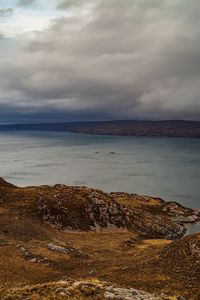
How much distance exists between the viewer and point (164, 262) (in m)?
39.2

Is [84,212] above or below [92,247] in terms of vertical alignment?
above

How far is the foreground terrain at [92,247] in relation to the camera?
2897 centimetres

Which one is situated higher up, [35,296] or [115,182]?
[35,296]

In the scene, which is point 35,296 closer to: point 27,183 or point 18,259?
point 18,259

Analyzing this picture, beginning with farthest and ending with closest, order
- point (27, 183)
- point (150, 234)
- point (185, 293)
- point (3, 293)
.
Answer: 1. point (27, 183)
2. point (150, 234)
3. point (185, 293)
4. point (3, 293)

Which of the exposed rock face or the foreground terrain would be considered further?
the exposed rock face

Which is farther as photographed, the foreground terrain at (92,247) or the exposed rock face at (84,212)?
the exposed rock face at (84,212)


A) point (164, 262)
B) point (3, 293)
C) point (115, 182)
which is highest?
point (3, 293)

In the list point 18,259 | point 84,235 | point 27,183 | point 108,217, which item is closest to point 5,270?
point 18,259

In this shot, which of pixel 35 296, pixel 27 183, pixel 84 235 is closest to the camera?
pixel 35 296

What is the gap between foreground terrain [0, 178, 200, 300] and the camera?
2897cm

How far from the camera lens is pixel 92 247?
67.0 meters

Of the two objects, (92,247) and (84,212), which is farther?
(84,212)

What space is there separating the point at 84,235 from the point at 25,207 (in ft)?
44.6
